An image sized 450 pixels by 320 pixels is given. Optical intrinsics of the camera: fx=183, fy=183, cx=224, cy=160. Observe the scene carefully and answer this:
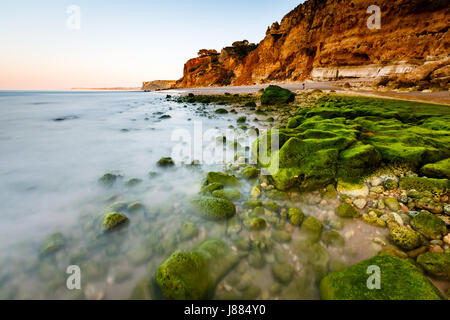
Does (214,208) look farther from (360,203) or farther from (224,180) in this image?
(360,203)

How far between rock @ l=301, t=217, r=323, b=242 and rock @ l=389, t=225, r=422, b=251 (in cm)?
71

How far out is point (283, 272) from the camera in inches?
72.2

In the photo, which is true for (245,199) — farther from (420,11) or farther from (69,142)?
(420,11)

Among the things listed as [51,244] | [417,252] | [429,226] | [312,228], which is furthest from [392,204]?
[51,244]

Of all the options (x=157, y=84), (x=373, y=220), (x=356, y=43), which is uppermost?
(x=157, y=84)

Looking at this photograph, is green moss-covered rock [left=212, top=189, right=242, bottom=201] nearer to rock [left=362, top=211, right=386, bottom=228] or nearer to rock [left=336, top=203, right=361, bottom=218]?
rock [left=336, top=203, right=361, bottom=218]

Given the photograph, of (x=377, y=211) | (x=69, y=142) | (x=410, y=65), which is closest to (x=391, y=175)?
(x=377, y=211)

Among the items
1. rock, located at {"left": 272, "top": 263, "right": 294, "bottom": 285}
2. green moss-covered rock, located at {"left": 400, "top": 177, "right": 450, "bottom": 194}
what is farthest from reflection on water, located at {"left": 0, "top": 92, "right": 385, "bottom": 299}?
green moss-covered rock, located at {"left": 400, "top": 177, "right": 450, "bottom": 194}

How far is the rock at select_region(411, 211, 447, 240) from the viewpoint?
6.35ft

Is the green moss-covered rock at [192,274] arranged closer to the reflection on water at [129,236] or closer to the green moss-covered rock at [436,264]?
the reflection on water at [129,236]

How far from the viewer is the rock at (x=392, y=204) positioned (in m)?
2.38

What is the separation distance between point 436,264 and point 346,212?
848mm
